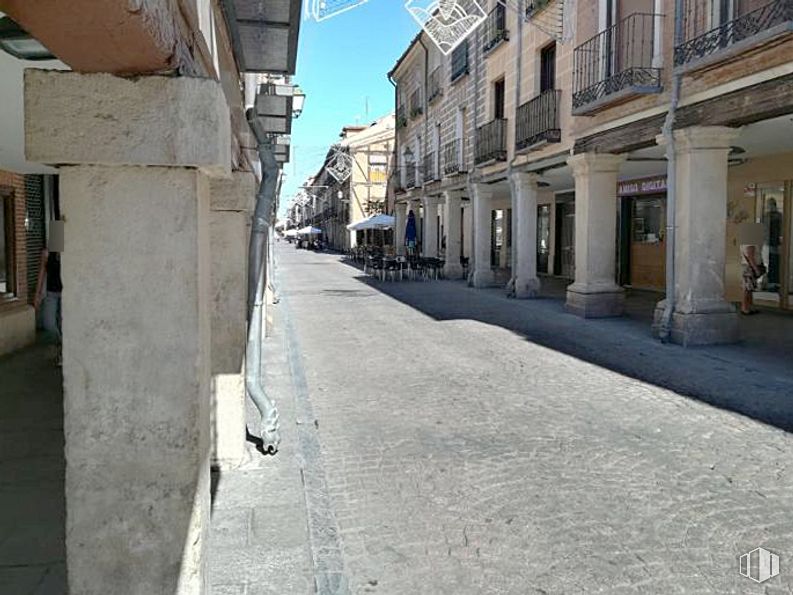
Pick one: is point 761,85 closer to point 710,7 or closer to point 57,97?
point 710,7

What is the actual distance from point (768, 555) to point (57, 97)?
12.1 ft

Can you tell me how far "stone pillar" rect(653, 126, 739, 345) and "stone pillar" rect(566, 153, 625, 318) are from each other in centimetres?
277

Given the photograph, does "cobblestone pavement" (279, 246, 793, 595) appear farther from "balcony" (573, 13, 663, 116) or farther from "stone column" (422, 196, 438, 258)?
"stone column" (422, 196, 438, 258)

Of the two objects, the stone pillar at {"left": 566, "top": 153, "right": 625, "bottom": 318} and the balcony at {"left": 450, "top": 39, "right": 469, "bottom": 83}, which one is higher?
the balcony at {"left": 450, "top": 39, "right": 469, "bottom": 83}

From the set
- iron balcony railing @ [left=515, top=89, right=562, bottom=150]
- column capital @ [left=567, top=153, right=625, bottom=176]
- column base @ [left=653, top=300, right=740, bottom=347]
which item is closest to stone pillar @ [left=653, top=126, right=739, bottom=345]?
column base @ [left=653, top=300, right=740, bottom=347]

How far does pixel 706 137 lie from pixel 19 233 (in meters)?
9.83

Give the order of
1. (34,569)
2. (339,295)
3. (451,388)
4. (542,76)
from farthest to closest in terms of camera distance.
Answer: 1. (339,295)
2. (542,76)
3. (451,388)
4. (34,569)

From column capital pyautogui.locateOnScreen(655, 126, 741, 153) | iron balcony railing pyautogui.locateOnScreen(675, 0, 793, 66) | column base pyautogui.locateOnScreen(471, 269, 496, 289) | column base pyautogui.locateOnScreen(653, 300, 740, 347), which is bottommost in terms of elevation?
column base pyautogui.locateOnScreen(653, 300, 740, 347)

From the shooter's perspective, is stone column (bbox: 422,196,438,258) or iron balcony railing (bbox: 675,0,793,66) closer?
iron balcony railing (bbox: 675,0,793,66)

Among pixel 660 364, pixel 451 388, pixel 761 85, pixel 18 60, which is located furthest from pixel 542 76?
pixel 18 60

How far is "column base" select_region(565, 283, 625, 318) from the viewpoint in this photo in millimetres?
12898

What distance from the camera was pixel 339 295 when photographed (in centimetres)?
1775

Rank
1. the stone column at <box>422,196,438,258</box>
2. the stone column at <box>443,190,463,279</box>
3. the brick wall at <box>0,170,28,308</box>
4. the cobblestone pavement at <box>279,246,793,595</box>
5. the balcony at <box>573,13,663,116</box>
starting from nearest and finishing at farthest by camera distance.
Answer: the cobblestone pavement at <box>279,246,793,595</box>
the brick wall at <box>0,170,28,308</box>
the balcony at <box>573,13,663,116</box>
the stone column at <box>443,190,463,279</box>
the stone column at <box>422,196,438,258</box>

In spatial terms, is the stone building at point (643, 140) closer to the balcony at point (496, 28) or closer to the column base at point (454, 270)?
the balcony at point (496, 28)
